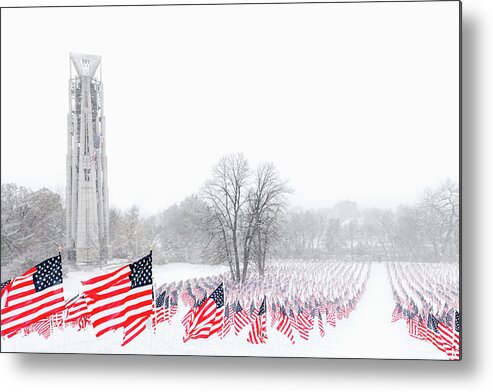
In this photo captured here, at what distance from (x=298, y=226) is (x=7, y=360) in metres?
2.65

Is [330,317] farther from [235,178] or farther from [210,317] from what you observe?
[235,178]

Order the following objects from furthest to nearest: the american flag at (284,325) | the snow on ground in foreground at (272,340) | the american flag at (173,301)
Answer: the american flag at (173,301) < the american flag at (284,325) < the snow on ground in foreground at (272,340)

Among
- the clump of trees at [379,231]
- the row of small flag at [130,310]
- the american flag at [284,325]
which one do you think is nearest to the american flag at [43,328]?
the row of small flag at [130,310]

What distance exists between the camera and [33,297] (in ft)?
18.2

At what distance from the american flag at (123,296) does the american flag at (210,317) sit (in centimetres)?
41

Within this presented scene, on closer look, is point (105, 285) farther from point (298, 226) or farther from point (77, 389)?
point (298, 226)

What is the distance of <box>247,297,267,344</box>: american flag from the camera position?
568 centimetres

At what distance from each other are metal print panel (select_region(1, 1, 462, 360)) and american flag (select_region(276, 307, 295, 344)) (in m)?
0.02

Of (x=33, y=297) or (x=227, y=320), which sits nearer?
(x=33, y=297)

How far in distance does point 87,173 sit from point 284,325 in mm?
2016

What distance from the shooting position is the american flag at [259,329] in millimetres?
5680

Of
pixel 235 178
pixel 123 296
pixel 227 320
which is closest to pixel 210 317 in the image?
pixel 227 320

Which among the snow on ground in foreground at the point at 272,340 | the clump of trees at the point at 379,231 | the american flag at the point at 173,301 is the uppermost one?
the clump of trees at the point at 379,231

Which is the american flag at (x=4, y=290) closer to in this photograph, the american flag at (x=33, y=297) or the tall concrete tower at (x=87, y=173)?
the american flag at (x=33, y=297)
